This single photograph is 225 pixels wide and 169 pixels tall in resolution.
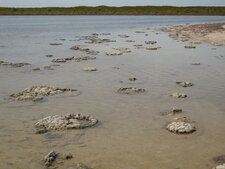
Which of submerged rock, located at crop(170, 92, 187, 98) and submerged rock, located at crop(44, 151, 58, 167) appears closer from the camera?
submerged rock, located at crop(44, 151, 58, 167)

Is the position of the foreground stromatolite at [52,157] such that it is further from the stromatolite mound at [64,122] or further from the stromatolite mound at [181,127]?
the stromatolite mound at [181,127]

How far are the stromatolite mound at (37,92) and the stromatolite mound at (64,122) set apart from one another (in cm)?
219

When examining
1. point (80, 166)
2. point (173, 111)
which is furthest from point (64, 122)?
point (173, 111)

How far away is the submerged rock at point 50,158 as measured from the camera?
548 centimetres

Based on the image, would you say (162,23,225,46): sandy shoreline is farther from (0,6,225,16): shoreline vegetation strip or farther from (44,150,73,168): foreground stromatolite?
(0,6,225,16): shoreline vegetation strip

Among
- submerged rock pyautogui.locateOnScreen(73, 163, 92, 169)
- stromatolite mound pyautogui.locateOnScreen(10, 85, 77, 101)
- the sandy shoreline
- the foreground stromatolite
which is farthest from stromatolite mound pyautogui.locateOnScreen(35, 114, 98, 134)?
the sandy shoreline

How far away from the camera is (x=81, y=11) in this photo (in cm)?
11694

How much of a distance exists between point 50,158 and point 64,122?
1868 millimetres

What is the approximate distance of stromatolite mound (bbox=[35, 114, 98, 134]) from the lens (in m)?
7.19

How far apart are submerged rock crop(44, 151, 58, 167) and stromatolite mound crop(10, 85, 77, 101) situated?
408 centimetres

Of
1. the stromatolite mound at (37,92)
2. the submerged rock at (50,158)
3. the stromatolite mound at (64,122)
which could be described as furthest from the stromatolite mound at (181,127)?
the stromatolite mound at (37,92)

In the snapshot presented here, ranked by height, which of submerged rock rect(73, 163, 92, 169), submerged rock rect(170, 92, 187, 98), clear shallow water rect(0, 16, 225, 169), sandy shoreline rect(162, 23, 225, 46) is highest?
sandy shoreline rect(162, 23, 225, 46)

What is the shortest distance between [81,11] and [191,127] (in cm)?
11485

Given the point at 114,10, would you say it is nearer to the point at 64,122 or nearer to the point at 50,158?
the point at 64,122
